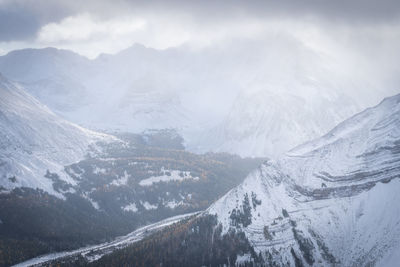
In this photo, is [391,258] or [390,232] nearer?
[391,258]

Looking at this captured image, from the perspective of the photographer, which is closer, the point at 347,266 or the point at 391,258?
the point at 391,258

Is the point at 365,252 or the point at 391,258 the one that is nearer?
the point at 391,258

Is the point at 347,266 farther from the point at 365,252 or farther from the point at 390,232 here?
the point at 390,232

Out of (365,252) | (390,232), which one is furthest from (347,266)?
(390,232)
